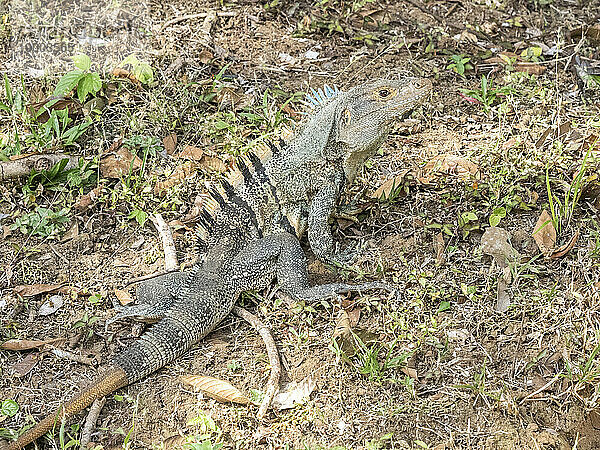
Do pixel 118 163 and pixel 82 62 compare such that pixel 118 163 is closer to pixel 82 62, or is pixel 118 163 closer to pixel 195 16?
pixel 82 62

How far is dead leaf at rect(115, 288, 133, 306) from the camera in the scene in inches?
187

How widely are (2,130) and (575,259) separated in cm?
480

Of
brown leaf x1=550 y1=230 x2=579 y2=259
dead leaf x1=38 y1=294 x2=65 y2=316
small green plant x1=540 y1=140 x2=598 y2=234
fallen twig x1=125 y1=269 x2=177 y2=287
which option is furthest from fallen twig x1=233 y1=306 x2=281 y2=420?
small green plant x1=540 y1=140 x2=598 y2=234

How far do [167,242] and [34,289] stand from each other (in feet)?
3.21

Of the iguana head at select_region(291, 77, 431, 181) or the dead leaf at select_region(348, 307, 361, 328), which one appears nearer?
the dead leaf at select_region(348, 307, 361, 328)

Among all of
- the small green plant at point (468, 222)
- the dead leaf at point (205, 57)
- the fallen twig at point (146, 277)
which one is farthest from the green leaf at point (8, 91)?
the small green plant at point (468, 222)

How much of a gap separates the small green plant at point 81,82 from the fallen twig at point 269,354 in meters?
2.62

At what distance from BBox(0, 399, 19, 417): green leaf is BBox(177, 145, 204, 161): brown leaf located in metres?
2.53

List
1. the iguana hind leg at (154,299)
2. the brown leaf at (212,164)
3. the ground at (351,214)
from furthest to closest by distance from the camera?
1. the brown leaf at (212,164)
2. the iguana hind leg at (154,299)
3. the ground at (351,214)

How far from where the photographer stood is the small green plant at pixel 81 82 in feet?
19.9

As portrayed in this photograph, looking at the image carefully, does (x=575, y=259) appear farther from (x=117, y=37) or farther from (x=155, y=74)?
(x=117, y=37)

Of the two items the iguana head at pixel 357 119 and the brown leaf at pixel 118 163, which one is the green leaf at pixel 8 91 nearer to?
the brown leaf at pixel 118 163

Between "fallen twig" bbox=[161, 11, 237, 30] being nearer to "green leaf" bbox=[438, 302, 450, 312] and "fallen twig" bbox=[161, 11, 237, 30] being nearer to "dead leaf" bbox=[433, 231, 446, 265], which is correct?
"dead leaf" bbox=[433, 231, 446, 265]

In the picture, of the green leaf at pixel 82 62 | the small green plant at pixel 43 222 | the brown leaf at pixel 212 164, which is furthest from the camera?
the green leaf at pixel 82 62
